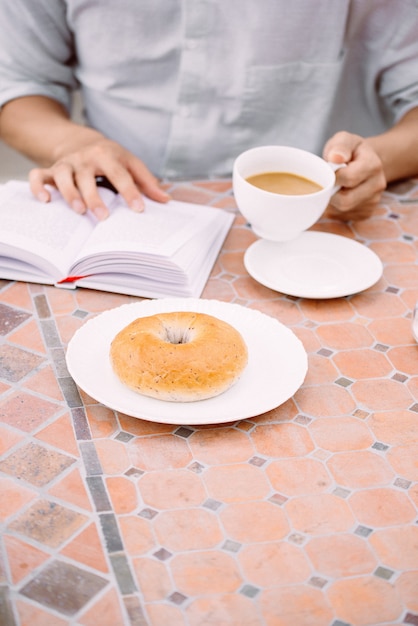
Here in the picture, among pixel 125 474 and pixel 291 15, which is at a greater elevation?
pixel 291 15

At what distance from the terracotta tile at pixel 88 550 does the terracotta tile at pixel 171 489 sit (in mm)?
71

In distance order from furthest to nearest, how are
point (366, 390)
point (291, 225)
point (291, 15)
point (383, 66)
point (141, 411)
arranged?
point (383, 66)
point (291, 15)
point (291, 225)
point (366, 390)
point (141, 411)

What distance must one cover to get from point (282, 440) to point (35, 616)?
1.18 ft

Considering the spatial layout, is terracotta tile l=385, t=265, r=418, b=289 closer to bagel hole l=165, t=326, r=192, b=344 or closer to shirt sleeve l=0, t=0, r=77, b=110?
bagel hole l=165, t=326, r=192, b=344

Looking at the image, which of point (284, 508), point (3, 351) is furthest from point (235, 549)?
point (3, 351)

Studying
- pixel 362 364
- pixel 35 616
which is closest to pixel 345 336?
pixel 362 364

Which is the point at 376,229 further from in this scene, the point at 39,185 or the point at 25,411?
the point at 25,411

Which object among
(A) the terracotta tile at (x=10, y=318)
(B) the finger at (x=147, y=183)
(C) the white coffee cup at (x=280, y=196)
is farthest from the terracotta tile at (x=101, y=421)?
(B) the finger at (x=147, y=183)

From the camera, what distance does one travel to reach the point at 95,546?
788 mm

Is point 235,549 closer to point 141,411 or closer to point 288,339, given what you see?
point 141,411

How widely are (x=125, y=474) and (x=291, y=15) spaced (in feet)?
3.88

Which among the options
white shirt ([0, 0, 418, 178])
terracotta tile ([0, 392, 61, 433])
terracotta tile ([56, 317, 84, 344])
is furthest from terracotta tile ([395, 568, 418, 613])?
white shirt ([0, 0, 418, 178])

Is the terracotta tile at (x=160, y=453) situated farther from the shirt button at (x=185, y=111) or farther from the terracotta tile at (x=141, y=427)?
the shirt button at (x=185, y=111)

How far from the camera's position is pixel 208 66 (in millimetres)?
1713
